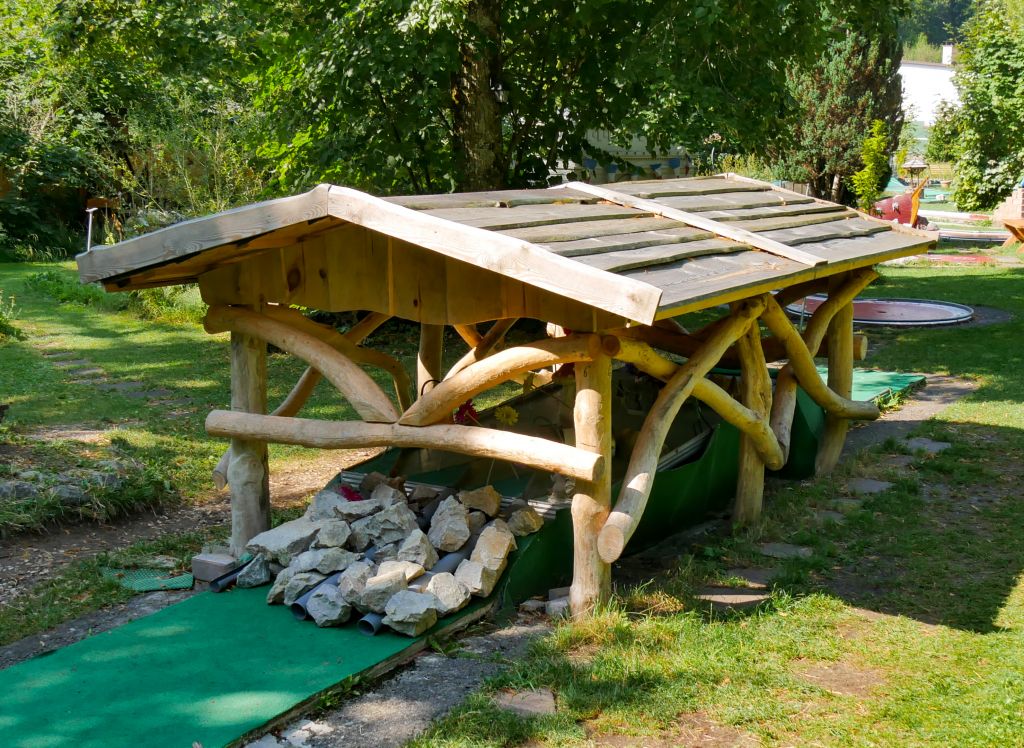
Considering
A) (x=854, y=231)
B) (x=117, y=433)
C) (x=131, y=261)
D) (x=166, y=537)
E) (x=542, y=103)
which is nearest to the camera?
(x=131, y=261)

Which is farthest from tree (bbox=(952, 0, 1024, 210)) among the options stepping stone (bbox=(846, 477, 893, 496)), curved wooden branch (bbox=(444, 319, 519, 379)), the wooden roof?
curved wooden branch (bbox=(444, 319, 519, 379))

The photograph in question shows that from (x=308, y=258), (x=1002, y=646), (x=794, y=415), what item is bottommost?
(x=1002, y=646)

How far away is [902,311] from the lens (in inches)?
613

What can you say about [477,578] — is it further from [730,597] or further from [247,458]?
[247,458]

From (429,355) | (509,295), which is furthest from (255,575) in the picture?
(429,355)

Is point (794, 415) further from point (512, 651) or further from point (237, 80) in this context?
point (237, 80)

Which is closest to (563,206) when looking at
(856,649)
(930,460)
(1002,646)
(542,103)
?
(856,649)

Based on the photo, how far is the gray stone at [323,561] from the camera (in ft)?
17.7

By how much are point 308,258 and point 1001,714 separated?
4.13m

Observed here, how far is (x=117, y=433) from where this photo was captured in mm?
9422

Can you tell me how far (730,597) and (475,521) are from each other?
1.48m

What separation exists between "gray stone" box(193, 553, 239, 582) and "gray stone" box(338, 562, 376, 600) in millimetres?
912

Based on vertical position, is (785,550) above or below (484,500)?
below

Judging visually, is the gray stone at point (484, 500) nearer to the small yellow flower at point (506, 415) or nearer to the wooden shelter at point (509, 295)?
the wooden shelter at point (509, 295)
